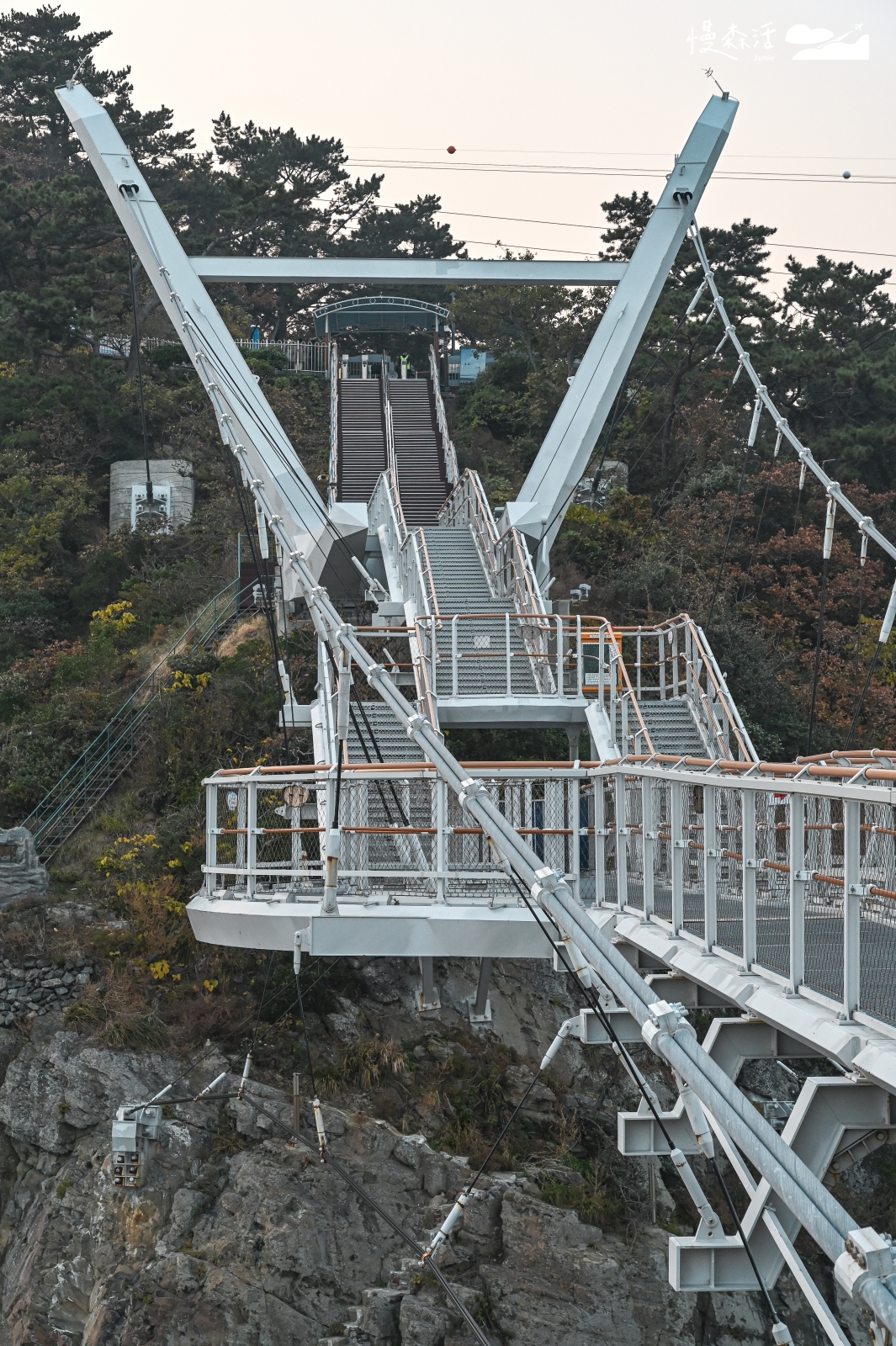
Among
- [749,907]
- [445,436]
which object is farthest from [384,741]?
[445,436]

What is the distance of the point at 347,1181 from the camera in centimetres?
1289

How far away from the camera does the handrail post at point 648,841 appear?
8.50 m

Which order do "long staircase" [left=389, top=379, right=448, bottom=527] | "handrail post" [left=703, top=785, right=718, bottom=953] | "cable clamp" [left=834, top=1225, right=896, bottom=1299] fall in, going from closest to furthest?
"cable clamp" [left=834, top=1225, right=896, bottom=1299]
"handrail post" [left=703, top=785, right=718, bottom=953]
"long staircase" [left=389, top=379, right=448, bottom=527]

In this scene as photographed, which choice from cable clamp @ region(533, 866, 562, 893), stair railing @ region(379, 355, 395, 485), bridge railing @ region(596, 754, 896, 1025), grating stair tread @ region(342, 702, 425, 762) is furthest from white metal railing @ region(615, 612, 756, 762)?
stair railing @ region(379, 355, 395, 485)

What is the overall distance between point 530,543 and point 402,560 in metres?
1.82

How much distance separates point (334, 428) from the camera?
99.2 ft

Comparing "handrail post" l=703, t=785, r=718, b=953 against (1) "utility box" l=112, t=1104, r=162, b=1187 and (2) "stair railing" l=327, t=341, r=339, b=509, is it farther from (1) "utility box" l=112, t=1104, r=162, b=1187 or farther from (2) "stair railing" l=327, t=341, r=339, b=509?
(2) "stair railing" l=327, t=341, r=339, b=509

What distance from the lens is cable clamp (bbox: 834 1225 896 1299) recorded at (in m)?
3.73

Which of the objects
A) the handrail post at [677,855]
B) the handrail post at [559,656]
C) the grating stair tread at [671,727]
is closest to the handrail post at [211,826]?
the handrail post at [677,855]

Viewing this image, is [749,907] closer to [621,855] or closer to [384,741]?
[621,855]

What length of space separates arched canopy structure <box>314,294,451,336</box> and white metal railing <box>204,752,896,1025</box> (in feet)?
89.3

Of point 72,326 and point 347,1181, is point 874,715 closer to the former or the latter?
point 347,1181

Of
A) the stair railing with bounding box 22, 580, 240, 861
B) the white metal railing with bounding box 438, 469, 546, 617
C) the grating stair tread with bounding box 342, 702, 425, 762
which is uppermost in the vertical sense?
the white metal railing with bounding box 438, 469, 546, 617

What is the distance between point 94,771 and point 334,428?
42.9 feet
